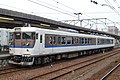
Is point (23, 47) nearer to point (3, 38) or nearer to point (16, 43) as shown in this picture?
point (16, 43)

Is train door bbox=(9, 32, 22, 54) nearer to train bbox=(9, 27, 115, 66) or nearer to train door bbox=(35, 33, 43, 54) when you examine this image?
train bbox=(9, 27, 115, 66)

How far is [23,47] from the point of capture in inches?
610

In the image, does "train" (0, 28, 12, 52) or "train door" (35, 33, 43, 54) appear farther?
"train" (0, 28, 12, 52)

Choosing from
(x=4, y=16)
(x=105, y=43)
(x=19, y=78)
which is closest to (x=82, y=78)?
(x=19, y=78)

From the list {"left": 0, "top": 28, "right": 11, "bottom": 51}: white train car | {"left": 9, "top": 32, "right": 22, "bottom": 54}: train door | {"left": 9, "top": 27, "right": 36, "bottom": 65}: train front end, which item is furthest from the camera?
{"left": 0, "top": 28, "right": 11, "bottom": 51}: white train car

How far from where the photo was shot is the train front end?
50.2 feet

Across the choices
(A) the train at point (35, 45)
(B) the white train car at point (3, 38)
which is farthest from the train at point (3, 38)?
(A) the train at point (35, 45)

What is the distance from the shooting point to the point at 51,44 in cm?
1770

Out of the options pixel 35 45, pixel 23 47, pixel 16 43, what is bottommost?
pixel 23 47

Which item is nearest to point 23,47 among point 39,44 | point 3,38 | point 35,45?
point 35,45

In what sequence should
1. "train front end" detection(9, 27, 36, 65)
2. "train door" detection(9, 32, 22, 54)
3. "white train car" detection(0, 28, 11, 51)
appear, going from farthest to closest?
"white train car" detection(0, 28, 11, 51)
"train door" detection(9, 32, 22, 54)
"train front end" detection(9, 27, 36, 65)

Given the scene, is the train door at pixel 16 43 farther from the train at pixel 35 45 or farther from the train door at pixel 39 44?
the train door at pixel 39 44

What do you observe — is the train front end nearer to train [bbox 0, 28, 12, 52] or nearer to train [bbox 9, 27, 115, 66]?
train [bbox 9, 27, 115, 66]

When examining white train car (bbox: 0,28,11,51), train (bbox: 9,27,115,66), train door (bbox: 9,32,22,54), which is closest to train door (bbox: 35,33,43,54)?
train (bbox: 9,27,115,66)
